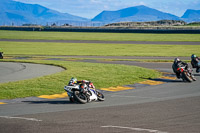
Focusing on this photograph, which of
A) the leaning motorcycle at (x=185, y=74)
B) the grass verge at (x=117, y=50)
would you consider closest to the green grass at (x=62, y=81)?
the leaning motorcycle at (x=185, y=74)

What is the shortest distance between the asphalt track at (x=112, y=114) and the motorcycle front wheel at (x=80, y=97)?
1.18 ft

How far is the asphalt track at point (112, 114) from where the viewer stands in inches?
494

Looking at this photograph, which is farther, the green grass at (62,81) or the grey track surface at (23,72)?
the grey track surface at (23,72)

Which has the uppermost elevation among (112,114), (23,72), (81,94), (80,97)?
(81,94)

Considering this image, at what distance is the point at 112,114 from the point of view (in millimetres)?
15102

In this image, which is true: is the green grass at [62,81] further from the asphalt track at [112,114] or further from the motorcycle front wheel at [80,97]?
the motorcycle front wheel at [80,97]

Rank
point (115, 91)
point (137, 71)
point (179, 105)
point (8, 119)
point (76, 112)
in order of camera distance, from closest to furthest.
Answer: point (8, 119), point (76, 112), point (179, 105), point (115, 91), point (137, 71)

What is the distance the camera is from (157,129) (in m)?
12.3

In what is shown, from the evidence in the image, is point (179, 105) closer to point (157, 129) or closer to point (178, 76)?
point (157, 129)

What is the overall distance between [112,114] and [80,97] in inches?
129

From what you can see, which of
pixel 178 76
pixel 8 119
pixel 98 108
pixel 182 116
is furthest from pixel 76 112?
pixel 178 76

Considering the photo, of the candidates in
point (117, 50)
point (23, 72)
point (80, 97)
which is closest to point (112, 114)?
point (80, 97)

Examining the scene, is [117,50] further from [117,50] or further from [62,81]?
[62,81]

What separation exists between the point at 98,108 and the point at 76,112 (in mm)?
1287
